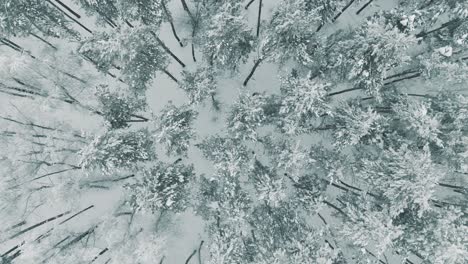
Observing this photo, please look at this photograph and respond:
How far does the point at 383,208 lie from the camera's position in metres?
17.5

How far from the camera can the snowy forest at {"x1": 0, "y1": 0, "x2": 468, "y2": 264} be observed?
16953 millimetres

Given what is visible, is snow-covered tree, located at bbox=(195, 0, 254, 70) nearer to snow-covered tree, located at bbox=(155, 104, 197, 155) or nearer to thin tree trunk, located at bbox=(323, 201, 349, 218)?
snow-covered tree, located at bbox=(155, 104, 197, 155)

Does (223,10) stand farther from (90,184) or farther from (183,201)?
(90,184)

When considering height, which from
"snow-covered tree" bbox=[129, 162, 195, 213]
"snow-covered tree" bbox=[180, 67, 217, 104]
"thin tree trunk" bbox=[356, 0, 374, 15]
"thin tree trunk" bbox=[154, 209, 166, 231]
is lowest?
"thin tree trunk" bbox=[154, 209, 166, 231]

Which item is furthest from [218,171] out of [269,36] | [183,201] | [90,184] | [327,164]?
[90,184]

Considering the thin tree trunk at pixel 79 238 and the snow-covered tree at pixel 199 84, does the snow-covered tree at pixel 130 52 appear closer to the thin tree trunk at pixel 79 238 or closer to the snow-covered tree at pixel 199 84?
the snow-covered tree at pixel 199 84

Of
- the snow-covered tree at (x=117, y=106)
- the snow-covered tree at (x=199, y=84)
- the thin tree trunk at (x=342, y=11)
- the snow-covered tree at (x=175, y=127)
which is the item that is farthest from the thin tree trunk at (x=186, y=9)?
the thin tree trunk at (x=342, y=11)

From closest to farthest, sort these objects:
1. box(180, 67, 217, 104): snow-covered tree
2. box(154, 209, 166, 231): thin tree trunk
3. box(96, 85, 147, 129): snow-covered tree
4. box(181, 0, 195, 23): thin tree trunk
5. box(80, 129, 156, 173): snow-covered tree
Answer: box(80, 129, 156, 173): snow-covered tree
box(96, 85, 147, 129): snow-covered tree
box(180, 67, 217, 104): snow-covered tree
box(154, 209, 166, 231): thin tree trunk
box(181, 0, 195, 23): thin tree trunk

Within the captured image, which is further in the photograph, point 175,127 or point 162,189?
point 162,189

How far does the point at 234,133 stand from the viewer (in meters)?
19.0

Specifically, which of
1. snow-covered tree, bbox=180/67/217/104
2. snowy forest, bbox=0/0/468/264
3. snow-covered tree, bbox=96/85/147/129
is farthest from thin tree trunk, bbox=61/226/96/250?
snow-covered tree, bbox=180/67/217/104

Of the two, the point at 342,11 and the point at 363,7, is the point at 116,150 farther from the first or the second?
the point at 363,7

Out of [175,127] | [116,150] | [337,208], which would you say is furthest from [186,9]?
[337,208]

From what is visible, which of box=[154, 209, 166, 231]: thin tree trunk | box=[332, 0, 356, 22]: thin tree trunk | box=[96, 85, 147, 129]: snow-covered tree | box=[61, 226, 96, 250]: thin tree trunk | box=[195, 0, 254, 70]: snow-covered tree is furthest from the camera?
box=[332, 0, 356, 22]: thin tree trunk
